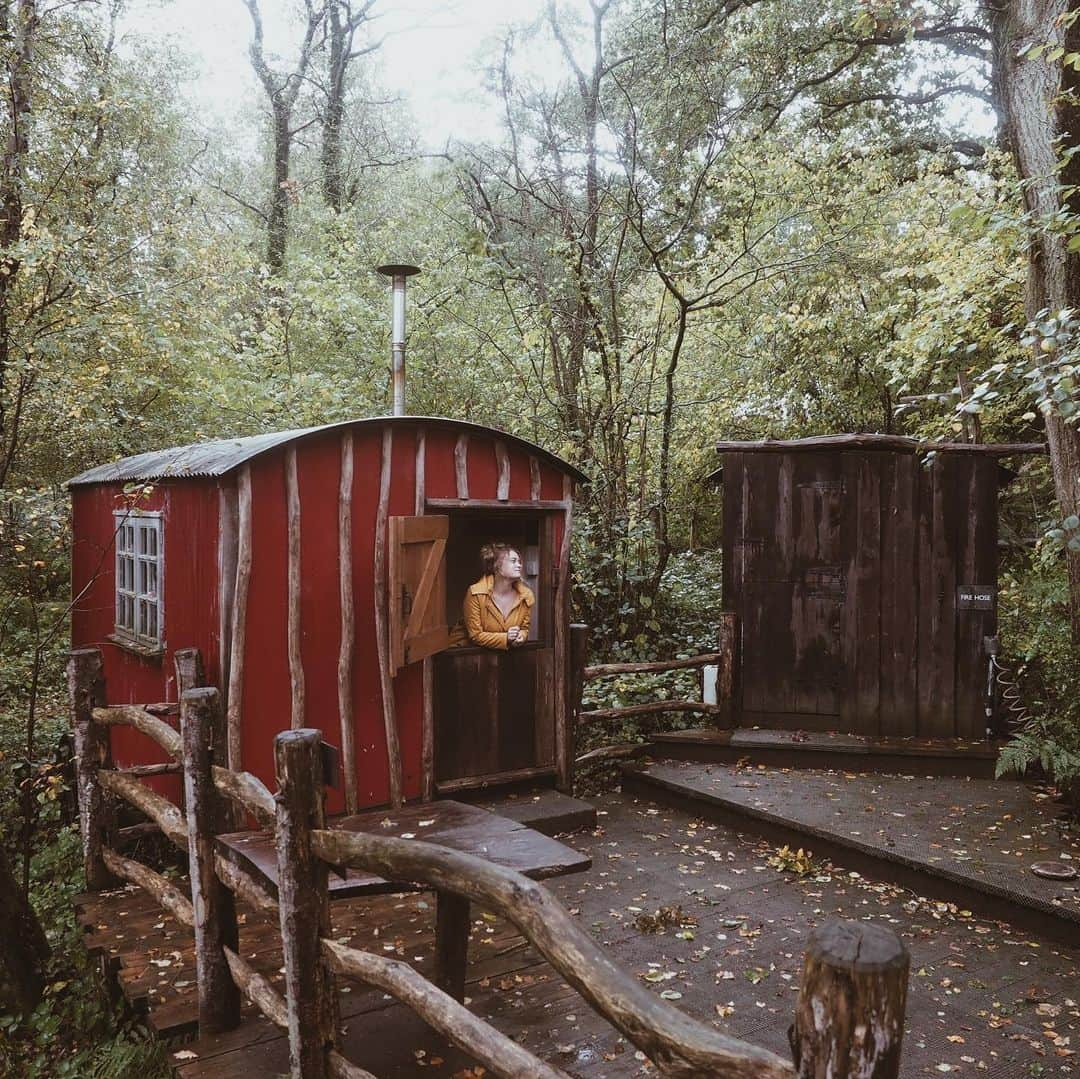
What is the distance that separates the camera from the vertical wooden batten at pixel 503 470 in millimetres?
6547

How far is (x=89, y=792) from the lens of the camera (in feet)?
16.3

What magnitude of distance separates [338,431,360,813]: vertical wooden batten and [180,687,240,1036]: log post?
1.88 m

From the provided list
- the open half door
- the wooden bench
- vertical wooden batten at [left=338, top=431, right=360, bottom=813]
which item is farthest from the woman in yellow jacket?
the wooden bench

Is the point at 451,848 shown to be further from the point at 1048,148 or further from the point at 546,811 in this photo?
the point at 1048,148

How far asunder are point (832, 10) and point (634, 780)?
10.5 metres

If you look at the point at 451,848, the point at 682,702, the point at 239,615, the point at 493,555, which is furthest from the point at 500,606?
the point at 451,848

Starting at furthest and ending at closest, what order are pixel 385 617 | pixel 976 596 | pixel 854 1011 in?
pixel 976 596, pixel 385 617, pixel 854 1011

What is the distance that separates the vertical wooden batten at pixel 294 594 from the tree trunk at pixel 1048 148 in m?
5.35

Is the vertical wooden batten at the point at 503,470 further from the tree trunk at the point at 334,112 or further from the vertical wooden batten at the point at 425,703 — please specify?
the tree trunk at the point at 334,112

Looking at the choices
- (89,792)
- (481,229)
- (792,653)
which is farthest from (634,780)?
(481,229)

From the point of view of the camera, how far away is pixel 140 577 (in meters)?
6.30

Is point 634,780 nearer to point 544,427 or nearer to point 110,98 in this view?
point 544,427

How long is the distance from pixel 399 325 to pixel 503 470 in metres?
2.35

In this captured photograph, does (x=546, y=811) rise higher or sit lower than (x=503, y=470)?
lower
